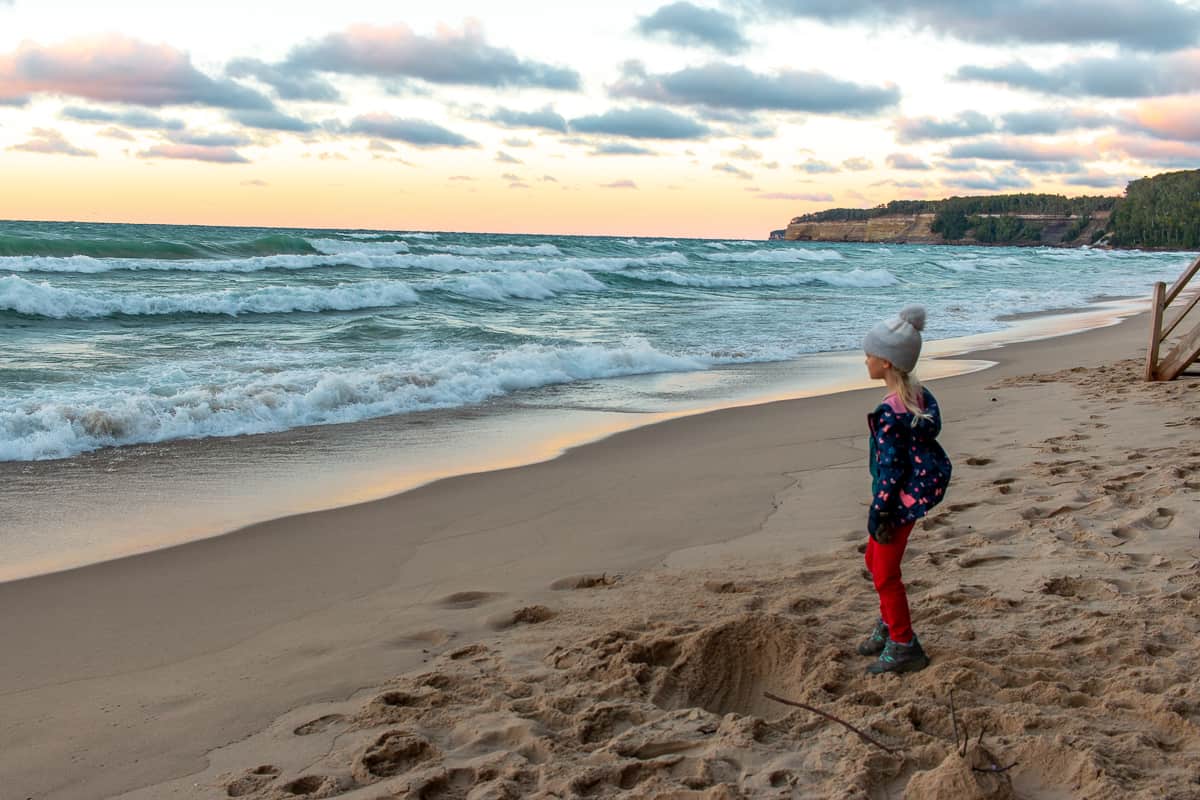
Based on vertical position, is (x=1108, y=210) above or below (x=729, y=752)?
above

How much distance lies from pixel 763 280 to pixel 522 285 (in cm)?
1261

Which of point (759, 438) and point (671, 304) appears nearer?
point (759, 438)

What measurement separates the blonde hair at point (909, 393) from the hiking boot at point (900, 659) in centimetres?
82

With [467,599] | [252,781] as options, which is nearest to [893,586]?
[467,599]

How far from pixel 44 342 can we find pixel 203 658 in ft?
41.1

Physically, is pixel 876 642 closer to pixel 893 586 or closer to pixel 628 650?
pixel 893 586

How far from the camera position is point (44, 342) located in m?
14.4

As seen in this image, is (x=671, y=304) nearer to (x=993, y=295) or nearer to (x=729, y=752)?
(x=993, y=295)

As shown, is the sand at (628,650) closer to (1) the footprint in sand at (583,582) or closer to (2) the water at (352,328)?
(1) the footprint in sand at (583,582)

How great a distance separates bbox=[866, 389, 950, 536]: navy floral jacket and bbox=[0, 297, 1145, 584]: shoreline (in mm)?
3801

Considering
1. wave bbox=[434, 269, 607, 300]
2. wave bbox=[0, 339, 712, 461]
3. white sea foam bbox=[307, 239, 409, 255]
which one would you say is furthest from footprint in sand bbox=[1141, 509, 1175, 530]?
white sea foam bbox=[307, 239, 409, 255]

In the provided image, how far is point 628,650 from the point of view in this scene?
3.71 m

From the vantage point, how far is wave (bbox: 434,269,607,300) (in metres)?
25.4

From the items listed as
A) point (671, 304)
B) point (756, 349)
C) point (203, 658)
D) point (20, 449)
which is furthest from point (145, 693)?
point (671, 304)
